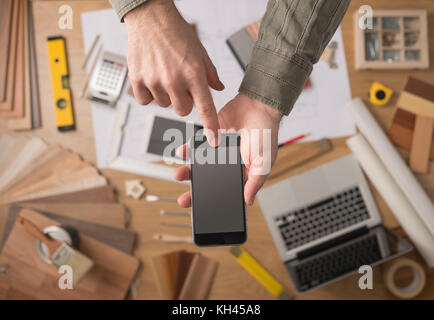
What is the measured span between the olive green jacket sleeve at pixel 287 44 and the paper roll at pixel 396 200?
372 millimetres

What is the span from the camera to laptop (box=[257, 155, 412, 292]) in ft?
3.38

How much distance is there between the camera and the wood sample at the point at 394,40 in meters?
1.05

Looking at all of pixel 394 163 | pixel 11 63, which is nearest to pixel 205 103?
pixel 394 163

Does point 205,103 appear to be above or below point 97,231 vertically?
above

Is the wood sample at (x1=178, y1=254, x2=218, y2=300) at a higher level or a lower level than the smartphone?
lower

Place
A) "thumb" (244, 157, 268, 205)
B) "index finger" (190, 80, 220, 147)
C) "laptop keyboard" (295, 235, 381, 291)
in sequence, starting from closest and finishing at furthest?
"index finger" (190, 80, 220, 147), "thumb" (244, 157, 268, 205), "laptop keyboard" (295, 235, 381, 291)

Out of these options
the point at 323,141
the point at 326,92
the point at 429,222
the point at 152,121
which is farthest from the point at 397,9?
the point at 152,121

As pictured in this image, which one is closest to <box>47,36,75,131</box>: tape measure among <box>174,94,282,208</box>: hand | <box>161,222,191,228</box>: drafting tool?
<box>161,222,191,228</box>: drafting tool

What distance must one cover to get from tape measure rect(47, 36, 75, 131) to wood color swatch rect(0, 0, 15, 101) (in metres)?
0.12

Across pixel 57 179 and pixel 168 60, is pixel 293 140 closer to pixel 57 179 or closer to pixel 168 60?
pixel 168 60

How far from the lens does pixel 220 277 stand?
1094 millimetres

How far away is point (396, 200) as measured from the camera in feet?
3.38

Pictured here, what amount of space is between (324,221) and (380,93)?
403 mm

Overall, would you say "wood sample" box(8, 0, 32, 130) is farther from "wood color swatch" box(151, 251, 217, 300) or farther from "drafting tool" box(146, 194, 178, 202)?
"wood color swatch" box(151, 251, 217, 300)
